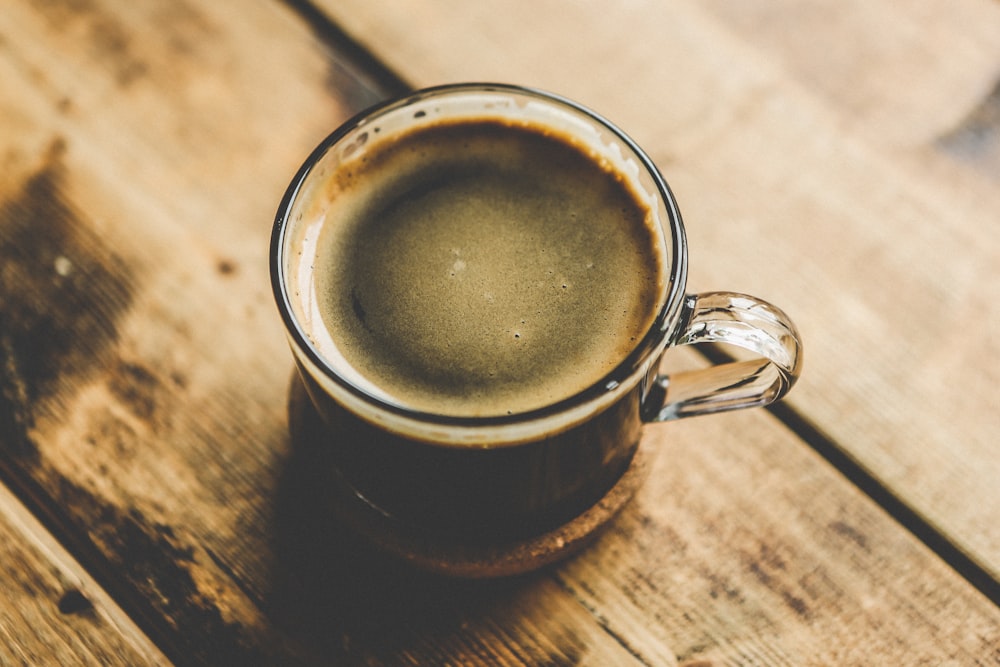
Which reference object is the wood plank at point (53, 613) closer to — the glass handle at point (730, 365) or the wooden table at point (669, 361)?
the wooden table at point (669, 361)

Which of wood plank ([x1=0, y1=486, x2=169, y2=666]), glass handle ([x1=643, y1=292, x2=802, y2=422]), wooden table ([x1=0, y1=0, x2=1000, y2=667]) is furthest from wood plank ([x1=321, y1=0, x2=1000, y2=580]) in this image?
wood plank ([x1=0, y1=486, x2=169, y2=666])

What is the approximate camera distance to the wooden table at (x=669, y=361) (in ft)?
2.03

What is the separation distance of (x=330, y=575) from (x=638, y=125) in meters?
0.49

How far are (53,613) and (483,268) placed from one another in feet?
1.34

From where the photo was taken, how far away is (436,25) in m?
0.85

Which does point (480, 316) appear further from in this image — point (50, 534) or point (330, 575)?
point (50, 534)

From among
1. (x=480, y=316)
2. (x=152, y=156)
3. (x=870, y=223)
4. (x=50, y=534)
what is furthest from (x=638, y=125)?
(x=50, y=534)

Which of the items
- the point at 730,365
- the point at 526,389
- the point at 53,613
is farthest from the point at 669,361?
the point at 53,613

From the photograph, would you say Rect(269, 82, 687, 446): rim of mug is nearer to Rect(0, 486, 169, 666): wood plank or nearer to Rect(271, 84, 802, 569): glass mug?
Rect(271, 84, 802, 569): glass mug

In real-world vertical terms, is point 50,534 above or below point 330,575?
above

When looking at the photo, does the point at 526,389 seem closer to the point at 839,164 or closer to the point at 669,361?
the point at 669,361

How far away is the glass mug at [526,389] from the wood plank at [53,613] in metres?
0.19

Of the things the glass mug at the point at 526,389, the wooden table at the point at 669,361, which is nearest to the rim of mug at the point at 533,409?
the glass mug at the point at 526,389

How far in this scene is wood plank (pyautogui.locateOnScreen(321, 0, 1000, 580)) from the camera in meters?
0.69
